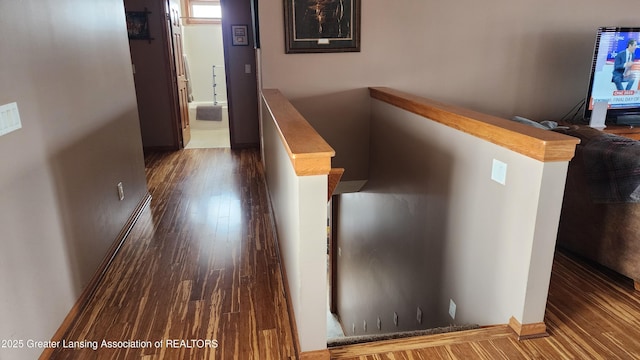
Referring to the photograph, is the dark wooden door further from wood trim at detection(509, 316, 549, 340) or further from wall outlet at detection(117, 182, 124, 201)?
wood trim at detection(509, 316, 549, 340)

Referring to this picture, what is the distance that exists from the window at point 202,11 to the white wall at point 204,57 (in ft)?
0.32

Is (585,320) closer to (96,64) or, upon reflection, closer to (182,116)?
(96,64)

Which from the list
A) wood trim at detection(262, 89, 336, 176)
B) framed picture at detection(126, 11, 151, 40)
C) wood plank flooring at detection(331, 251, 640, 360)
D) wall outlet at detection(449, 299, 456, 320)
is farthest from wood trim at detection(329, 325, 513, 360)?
framed picture at detection(126, 11, 151, 40)

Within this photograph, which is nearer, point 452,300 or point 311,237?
point 311,237

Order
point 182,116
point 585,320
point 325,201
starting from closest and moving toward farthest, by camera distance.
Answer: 1. point 325,201
2. point 585,320
3. point 182,116

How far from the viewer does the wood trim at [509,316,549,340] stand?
189 centimetres

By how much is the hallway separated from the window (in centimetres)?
612

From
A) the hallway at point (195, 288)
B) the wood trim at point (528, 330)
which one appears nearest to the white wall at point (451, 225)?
the wood trim at point (528, 330)

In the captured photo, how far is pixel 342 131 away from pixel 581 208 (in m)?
2.07

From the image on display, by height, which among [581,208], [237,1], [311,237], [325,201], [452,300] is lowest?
[452,300]

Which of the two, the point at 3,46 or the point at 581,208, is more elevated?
the point at 3,46

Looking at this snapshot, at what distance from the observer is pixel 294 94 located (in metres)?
3.79

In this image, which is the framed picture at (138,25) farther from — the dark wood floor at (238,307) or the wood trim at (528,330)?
the wood trim at (528,330)

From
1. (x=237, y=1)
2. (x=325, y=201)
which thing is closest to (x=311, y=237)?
(x=325, y=201)
